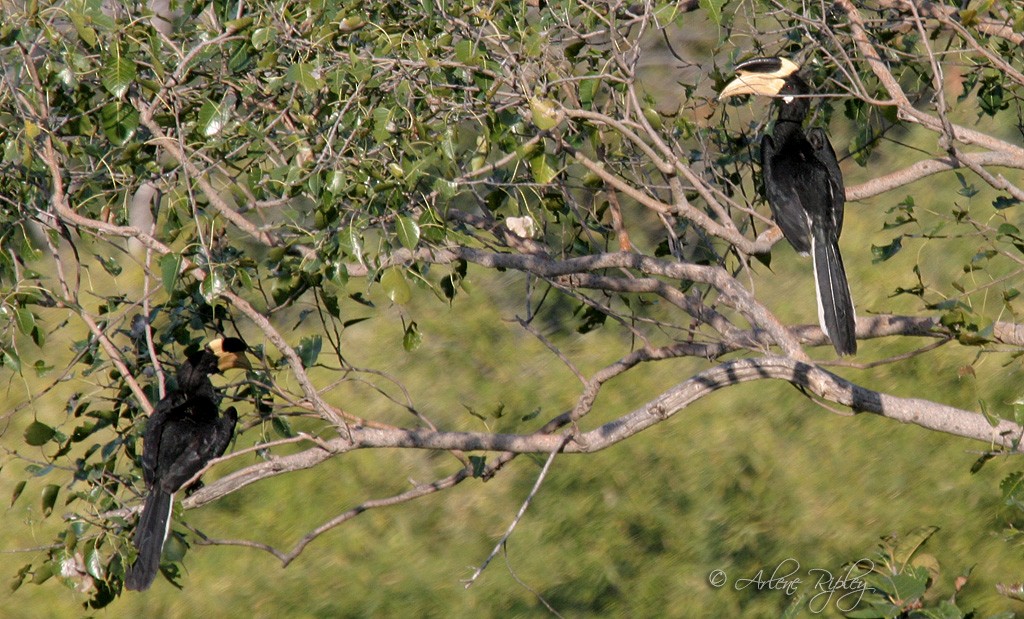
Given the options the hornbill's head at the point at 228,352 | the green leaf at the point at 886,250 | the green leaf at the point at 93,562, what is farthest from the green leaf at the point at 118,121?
the green leaf at the point at 886,250

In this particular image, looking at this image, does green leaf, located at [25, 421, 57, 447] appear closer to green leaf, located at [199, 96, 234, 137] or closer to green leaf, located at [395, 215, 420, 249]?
green leaf, located at [199, 96, 234, 137]

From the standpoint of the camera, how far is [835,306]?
3922mm

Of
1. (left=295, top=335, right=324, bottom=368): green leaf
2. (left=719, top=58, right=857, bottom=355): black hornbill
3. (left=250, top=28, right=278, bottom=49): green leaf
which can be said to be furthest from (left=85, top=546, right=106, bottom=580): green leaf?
(left=719, top=58, right=857, bottom=355): black hornbill

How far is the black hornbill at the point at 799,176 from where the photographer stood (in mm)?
4227

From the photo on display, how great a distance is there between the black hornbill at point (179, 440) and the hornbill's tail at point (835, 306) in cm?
203

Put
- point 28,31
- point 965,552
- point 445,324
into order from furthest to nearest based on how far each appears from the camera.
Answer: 1. point 445,324
2. point 965,552
3. point 28,31

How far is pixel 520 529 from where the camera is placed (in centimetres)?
612

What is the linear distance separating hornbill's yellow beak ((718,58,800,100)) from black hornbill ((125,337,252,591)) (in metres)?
2.06

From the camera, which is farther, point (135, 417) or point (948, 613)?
point (135, 417)

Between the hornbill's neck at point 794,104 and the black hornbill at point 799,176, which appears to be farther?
the hornbill's neck at point 794,104

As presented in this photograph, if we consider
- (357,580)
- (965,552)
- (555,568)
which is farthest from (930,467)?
(357,580)

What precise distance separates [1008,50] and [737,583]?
269cm

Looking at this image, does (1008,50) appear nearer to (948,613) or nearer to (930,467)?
(930,467)

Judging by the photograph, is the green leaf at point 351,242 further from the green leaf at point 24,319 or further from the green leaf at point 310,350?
the green leaf at point 24,319
